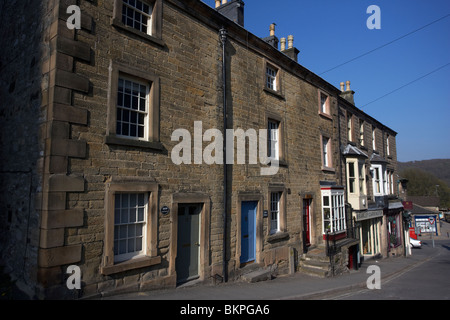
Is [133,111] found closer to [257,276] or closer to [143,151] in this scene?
[143,151]

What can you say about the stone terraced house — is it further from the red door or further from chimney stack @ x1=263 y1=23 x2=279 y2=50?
chimney stack @ x1=263 y1=23 x2=279 y2=50

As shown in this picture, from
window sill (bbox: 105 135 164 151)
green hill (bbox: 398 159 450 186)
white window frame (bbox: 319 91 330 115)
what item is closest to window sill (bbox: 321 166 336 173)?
white window frame (bbox: 319 91 330 115)

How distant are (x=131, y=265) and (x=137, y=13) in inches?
250

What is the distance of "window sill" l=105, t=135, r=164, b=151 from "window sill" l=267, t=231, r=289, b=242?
5876mm

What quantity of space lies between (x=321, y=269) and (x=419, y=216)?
128 ft

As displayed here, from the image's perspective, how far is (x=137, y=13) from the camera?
7848mm

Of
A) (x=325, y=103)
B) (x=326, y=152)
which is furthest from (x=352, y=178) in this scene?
(x=325, y=103)

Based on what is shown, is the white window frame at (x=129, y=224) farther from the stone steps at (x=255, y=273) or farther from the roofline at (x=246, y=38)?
the roofline at (x=246, y=38)

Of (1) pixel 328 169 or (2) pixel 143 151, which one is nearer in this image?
(2) pixel 143 151

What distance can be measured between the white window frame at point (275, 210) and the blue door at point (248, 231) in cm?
127

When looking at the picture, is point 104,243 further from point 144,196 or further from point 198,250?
point 198,250

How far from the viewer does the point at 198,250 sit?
8711 millimetres

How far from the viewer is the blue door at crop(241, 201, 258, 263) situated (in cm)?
1036

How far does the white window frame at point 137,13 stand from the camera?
24.6 ft
